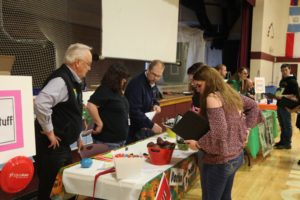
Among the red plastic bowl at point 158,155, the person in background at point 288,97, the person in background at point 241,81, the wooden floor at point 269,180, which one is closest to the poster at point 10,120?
the red plastic bowl at point 158,155

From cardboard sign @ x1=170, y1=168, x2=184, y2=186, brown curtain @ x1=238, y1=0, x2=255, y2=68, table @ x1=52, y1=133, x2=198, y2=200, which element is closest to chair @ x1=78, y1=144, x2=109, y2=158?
table @ x1=52, y1=133, x2=198, y2=200

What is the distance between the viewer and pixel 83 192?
1688 millimetres

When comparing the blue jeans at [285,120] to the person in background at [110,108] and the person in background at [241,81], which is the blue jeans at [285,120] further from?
the person in background at [110,108]

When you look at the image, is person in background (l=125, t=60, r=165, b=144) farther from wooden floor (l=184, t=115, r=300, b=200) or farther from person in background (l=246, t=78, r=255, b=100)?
person in background (l=246, t=78, r=255, b=100)

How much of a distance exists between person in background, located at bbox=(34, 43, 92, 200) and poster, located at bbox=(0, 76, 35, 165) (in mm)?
487

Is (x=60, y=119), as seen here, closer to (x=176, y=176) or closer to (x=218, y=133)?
(x=176, y=176)

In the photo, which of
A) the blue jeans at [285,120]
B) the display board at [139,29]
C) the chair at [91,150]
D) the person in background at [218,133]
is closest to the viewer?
the person in background at [218,133]

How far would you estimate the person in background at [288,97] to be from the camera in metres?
4.55

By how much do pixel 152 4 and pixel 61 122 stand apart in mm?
2780

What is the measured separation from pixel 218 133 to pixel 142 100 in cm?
107

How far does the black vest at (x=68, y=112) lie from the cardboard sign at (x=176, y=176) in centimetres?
64

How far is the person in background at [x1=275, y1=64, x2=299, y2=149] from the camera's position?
14.9 feet

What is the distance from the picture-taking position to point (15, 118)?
4.09 ft

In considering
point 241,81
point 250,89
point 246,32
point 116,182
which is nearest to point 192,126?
point 116,182
